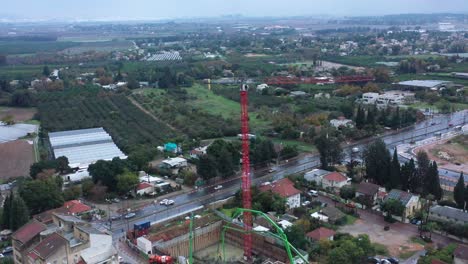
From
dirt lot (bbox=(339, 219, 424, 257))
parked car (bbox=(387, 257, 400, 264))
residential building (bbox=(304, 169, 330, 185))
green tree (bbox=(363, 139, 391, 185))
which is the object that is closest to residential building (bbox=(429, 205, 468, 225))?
dirt lot (bbox=(339, 219, 424, 257))

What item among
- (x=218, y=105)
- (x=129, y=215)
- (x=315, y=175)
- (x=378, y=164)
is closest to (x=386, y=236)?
(x=378, y=164)

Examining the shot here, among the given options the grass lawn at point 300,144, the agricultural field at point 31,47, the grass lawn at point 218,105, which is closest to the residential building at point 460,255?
the grass lawn at point 300,144

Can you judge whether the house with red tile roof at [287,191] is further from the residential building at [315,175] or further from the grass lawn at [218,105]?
the grass lawn at [218,105]

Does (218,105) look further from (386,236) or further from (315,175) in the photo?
(386,236)

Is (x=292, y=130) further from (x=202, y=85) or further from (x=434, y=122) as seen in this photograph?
(x=202, y=85)

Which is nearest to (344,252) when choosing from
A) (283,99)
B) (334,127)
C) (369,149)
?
(369,149)

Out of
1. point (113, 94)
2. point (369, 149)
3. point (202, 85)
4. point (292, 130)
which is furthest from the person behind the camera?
point (202, 85)
